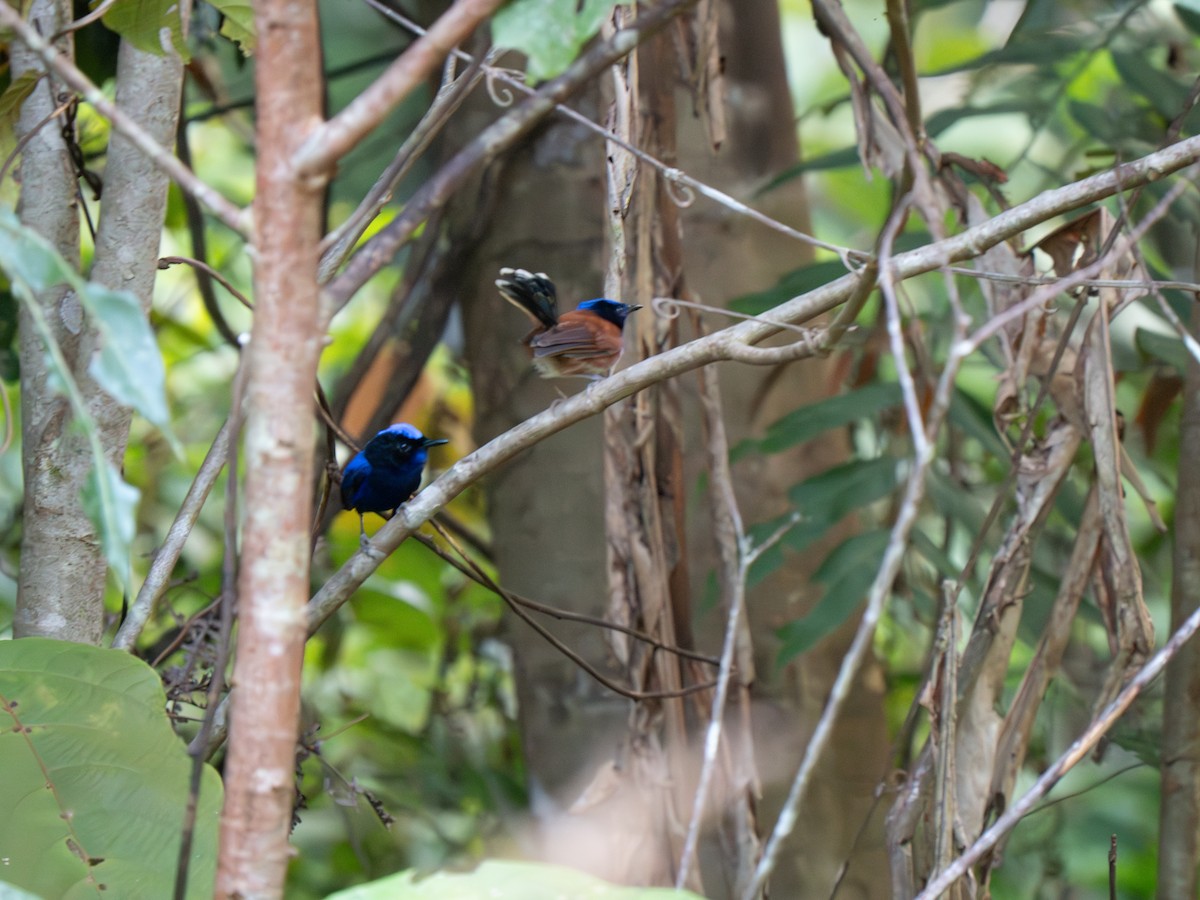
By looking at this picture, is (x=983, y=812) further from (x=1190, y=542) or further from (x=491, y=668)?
(x=491, y=668)

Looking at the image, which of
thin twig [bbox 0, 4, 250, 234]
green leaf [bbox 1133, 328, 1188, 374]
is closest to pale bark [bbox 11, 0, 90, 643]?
thin twig [bbox 0, 4, 250, 234]

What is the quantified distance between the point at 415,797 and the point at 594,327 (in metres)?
2.14

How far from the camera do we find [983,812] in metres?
2.03

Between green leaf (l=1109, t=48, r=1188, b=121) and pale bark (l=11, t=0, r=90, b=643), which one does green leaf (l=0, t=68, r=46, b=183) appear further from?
green leaf (l=1109, t=48, r=1188, b=121)

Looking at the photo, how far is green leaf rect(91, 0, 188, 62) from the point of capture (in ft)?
5.63

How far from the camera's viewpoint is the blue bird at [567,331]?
266 centimetres

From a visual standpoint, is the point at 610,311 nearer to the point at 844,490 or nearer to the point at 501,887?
the point at 844,490

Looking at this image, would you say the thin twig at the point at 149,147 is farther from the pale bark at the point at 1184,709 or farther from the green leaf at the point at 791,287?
the pale bark at the point at 1184,709

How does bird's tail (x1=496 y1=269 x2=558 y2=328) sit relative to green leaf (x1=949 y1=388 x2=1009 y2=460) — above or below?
above

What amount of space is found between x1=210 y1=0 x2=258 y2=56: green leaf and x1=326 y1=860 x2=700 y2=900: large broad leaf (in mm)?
1457

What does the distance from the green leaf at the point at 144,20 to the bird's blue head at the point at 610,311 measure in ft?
3.39

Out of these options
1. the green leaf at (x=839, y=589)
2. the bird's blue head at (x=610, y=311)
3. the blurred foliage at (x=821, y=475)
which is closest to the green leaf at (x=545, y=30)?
the blurred foliage at (x=821, y=475)

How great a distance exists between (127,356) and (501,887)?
1.86ft

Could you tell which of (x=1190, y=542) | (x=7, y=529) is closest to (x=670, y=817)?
(x=1190, y=542)
